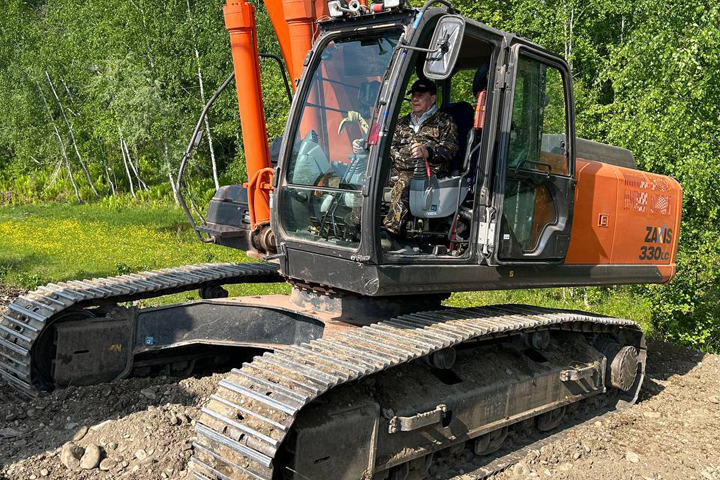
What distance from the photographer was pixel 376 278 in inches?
186

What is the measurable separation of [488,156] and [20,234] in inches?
576

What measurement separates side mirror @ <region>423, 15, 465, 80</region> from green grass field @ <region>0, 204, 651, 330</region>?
6169 mm

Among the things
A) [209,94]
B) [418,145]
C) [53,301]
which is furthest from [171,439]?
[209,94]

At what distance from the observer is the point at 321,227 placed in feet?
16.6

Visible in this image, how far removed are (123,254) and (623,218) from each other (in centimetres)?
1064

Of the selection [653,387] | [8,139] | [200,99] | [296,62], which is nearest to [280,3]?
[296,62]

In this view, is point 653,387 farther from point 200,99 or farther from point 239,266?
point 200,99

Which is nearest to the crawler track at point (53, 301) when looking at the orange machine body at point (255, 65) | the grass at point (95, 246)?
the orange machine body at point (255, 65)

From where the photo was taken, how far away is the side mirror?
4.32 meters

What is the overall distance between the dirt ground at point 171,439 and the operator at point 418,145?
1.84m

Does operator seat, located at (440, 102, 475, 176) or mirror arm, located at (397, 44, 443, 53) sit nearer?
mirror arm, located at (397, 44, 443, 53)

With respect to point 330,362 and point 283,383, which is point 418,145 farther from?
point 283,383

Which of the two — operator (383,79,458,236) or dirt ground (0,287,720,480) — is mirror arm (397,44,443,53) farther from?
dirt ground (0,287,720,480)

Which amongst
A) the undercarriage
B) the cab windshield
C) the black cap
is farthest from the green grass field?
the black cap
